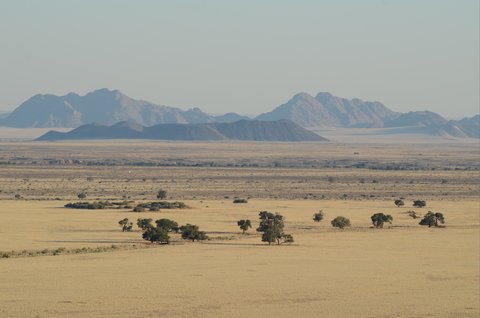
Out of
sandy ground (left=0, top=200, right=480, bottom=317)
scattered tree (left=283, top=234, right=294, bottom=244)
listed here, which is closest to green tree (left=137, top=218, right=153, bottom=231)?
sandy ground (left=0, top=200, right=480, bottom=317)

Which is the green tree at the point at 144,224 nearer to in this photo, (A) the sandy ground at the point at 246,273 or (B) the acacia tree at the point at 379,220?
(A) the sandy ground at the point at 246,273

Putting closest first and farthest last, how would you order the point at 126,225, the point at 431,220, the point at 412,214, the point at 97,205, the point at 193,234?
the point at 193,234 < the point at 126,225 < the point at 431,220 < the point at 412,214 < the point at 97,205

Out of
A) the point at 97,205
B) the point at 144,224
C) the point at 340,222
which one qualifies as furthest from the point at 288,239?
the point at 97,205

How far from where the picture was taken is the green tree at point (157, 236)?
4550 cm

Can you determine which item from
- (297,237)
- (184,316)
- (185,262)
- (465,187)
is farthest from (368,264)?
(465,187)

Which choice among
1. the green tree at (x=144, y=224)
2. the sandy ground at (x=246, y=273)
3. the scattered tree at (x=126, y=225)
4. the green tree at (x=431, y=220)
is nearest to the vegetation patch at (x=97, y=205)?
the sandy ground at (x=246, y=273)

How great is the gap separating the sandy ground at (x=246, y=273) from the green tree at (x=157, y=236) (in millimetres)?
605

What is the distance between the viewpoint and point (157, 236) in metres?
45.5

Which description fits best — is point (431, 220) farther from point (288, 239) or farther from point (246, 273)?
point (246, 273)

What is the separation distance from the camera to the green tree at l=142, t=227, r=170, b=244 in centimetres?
4550

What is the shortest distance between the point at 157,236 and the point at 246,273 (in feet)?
32.0

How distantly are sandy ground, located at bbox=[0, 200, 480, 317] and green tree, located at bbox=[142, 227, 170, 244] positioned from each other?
60 centimetres

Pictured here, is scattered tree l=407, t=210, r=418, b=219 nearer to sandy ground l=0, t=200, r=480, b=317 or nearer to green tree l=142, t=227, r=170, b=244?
sandy ground l=0, t=200, r=480, b=317

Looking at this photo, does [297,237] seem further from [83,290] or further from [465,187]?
[465,187]
